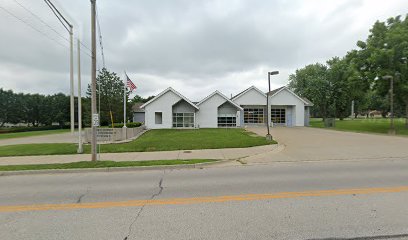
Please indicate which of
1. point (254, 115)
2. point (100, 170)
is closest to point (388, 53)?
point (254, 115)

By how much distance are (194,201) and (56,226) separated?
8.26 ft

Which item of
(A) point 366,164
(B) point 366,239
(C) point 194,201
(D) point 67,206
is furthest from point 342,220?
(A) point 366,164

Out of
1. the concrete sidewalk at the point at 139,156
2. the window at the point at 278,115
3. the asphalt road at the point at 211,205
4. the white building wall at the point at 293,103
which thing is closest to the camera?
the asphalt road at the point at 211,205

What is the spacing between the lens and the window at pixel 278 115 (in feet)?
124

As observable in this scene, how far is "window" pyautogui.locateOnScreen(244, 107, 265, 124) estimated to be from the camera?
3738cm

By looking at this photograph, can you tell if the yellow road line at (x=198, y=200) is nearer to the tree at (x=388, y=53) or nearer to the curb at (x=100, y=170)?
the curb at (x=100, y=170)

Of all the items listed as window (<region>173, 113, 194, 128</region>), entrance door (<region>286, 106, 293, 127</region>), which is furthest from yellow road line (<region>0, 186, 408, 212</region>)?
entrance door (<region>286, 106, 293, 127</region>)

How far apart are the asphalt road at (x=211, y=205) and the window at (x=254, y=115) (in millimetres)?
29613

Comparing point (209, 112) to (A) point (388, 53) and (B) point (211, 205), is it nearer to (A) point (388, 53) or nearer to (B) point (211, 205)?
(A) point (388, 53)

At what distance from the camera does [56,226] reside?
3.95m

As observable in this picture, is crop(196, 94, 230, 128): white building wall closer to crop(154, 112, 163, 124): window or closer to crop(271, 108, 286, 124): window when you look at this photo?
crop(154, 112, 163, 124): window

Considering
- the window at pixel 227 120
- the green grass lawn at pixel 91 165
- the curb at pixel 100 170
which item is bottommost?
the curb at pixel 100 170

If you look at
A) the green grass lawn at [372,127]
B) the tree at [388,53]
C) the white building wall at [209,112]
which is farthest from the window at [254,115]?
the tree at [388,53]

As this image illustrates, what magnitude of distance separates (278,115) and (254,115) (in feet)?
13.1
